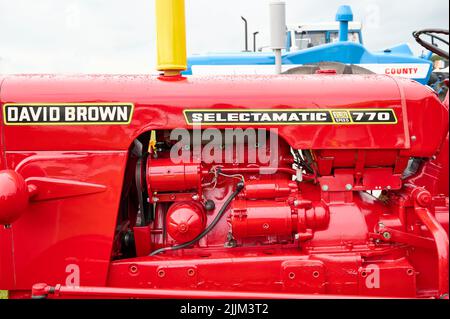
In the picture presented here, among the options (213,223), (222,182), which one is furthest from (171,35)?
(213,223)

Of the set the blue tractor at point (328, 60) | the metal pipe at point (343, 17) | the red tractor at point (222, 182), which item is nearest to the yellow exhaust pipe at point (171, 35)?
the red tractor at point (222, 182)

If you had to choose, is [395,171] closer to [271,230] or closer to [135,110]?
[271,230]

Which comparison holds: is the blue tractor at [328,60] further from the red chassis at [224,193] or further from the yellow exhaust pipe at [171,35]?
the red chassis at [224,193]

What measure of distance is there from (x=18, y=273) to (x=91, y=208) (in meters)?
0.54

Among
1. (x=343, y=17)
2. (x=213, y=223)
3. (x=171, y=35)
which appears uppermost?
(x=343, y=17)

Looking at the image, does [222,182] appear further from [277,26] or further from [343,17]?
[343,17]

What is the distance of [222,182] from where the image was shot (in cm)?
307

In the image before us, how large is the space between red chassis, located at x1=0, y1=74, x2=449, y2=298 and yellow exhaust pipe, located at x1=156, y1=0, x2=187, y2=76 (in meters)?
0.11

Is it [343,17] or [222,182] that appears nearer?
[222,182]

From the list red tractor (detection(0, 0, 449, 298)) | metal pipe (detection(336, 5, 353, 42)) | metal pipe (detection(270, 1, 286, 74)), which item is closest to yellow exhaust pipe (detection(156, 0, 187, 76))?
red tractor (detection(0, 0, 449, 298))

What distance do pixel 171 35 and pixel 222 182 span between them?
905 millimetres

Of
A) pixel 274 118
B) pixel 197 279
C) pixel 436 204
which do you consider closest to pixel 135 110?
pixel 274 118
